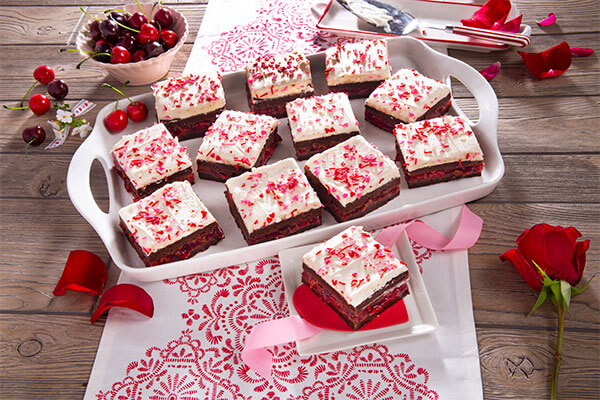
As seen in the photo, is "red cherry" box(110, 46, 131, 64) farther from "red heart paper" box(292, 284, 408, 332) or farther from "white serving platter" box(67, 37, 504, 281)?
"red heart paper" box(292, 284, 408, 332)

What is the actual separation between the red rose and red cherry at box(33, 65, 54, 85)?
12.2 feet

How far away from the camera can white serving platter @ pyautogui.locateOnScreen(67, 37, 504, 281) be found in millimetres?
2996

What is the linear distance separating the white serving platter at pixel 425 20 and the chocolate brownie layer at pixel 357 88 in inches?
23.0

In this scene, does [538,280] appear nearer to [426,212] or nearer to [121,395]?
[426,212]

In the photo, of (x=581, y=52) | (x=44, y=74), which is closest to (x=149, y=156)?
(x=44, y=74)

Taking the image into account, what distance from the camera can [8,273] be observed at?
3189 millimetres

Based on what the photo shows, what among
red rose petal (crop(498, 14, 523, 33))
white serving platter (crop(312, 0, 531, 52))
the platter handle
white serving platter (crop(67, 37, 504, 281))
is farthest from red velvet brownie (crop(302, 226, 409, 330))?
red rose petal (crop(498, 14, 523, 33))

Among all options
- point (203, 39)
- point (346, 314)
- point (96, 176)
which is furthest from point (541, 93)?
point (96, 176)

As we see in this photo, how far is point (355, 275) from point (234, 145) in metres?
1.26

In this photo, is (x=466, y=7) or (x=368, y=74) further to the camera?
(x=466, y=7)

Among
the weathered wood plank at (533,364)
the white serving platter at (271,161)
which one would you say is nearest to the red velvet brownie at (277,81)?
the white serving platter at (271,161)

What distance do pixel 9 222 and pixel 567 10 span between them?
461 cm

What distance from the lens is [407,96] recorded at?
3533 millimetres

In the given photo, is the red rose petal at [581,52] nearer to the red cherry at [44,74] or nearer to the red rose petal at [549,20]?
the red rose petal at [549,20]
